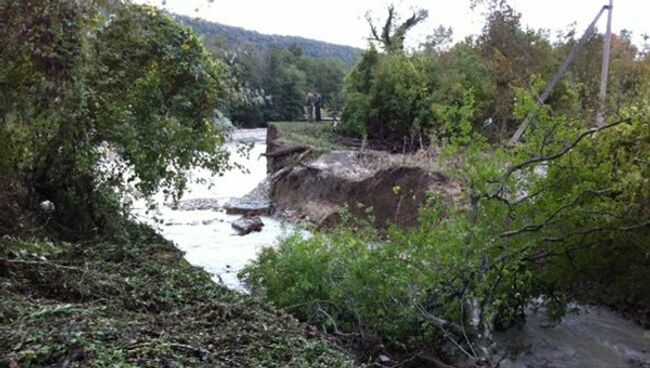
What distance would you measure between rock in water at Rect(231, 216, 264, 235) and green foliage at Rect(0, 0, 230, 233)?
12.6 feet

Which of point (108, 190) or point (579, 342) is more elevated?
point (108, 190)

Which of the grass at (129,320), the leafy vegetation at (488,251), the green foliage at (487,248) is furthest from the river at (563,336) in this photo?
the grass at (129,320)

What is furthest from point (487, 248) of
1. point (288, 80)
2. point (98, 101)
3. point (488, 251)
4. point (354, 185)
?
point (288, 80)

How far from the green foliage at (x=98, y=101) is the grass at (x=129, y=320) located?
4.00 feet

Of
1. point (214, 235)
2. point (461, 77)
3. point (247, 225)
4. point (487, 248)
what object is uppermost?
point (461, 77)

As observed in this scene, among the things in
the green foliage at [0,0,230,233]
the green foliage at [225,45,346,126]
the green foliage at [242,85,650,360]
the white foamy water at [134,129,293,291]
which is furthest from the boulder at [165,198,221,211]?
the green foliage at [225,45,346,126]

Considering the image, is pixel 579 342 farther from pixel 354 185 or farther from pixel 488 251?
pixel 354 185

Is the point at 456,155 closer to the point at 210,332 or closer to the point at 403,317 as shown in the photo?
the point at 403,317

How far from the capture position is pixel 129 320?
330cm

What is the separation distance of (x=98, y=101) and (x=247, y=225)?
17.4 feet

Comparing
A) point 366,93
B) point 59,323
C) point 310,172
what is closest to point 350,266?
point 59,323

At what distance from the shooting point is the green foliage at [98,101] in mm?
4926

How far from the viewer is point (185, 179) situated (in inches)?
276

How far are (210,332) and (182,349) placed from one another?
488 mm
